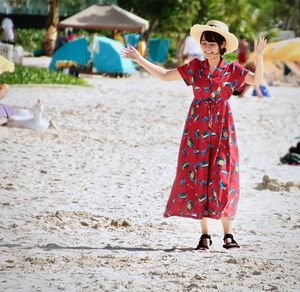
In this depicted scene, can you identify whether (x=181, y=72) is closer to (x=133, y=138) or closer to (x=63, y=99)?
(x=133, y=138)

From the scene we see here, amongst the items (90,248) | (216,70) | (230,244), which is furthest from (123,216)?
(216,70)

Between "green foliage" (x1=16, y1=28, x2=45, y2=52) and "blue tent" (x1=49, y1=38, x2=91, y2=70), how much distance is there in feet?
43.1

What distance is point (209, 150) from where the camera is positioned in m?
6.82

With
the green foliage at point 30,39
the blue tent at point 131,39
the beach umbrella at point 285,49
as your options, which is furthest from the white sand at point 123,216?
the green foliage at point 30,39

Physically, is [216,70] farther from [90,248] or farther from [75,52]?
[75,52]

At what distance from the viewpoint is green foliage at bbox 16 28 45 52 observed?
143 feet

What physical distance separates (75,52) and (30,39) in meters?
13.9

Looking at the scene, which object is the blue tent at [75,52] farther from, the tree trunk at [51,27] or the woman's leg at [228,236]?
the woman's leg at [228,236]

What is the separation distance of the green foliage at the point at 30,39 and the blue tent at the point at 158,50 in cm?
606

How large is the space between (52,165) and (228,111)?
177 inches

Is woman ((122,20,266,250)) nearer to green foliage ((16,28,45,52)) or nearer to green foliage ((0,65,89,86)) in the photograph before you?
green foliage ((0,65,89,86))

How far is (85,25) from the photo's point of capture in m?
33.2

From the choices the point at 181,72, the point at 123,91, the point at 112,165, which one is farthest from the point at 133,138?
the point at 123,91

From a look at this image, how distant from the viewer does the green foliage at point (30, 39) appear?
143 feet
